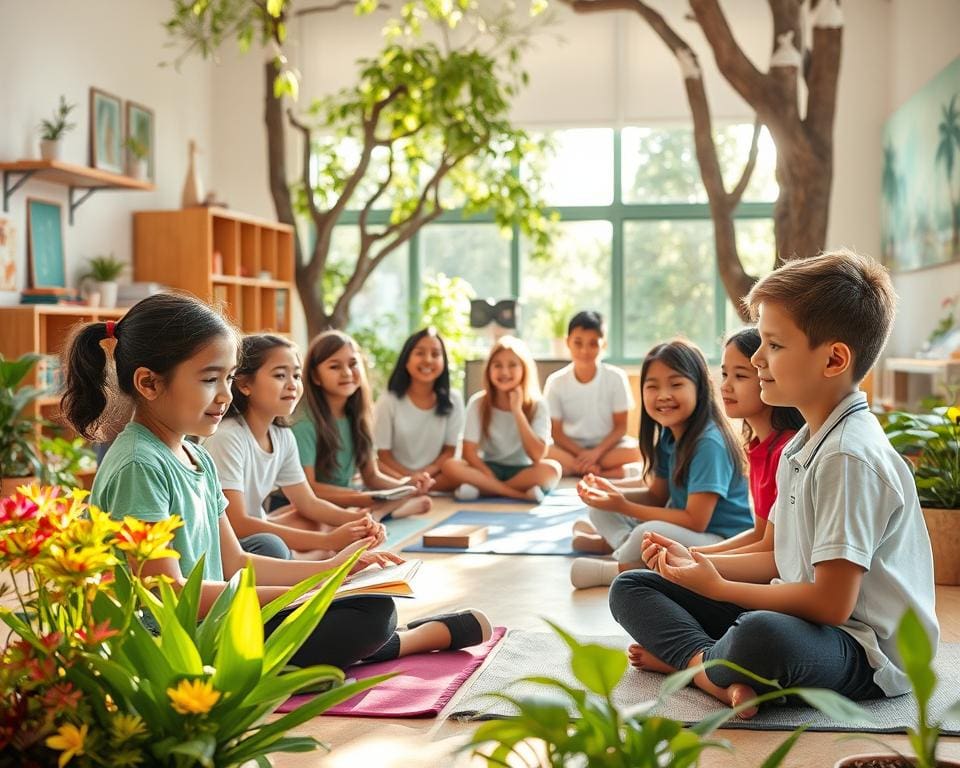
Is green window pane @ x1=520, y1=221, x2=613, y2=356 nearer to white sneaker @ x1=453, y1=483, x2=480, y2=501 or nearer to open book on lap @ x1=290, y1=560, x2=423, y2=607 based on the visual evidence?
white sneaker @ x1=453, y1=483, x2=480, y2=501

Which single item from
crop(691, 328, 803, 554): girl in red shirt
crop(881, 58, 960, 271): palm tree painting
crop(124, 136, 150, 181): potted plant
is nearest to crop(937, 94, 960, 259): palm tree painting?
crop(881, 58, 960, 271): palm tree painting

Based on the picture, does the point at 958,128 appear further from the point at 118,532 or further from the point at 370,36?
the point at 118,532

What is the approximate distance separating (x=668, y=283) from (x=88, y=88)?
4183mm

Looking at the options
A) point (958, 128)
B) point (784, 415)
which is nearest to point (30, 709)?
point (784, 415)

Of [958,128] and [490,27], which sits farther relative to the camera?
[490,27]

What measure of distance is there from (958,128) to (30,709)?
593cm

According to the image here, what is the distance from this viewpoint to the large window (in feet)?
27.9

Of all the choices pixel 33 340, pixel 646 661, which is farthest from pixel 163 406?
pixel 33 340

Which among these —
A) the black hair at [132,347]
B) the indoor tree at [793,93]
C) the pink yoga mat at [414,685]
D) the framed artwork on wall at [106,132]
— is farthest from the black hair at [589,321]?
the black hair at [132,347]

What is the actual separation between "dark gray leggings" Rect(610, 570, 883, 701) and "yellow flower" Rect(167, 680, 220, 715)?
115cm

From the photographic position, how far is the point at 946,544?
3543 mm

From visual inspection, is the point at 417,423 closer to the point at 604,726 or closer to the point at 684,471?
the point at 684,471

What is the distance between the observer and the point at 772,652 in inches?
83.1

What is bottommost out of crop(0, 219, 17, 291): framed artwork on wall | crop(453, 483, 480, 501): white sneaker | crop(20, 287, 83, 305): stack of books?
crop(453, 483, 480, 501): white sneaker
